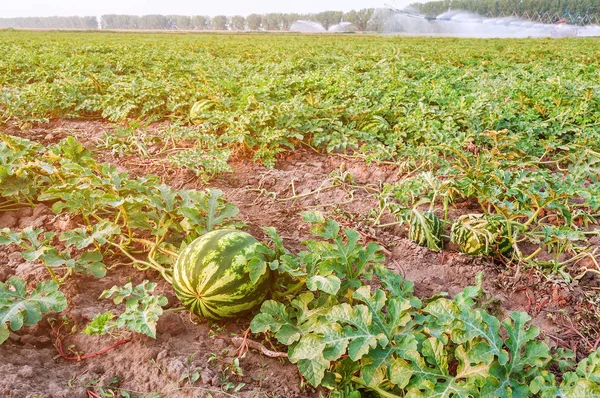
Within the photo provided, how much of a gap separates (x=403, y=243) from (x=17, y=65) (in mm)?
9331

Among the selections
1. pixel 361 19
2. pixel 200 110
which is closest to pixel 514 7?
pixel 361 19

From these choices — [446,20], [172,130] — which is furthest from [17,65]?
[446,20]

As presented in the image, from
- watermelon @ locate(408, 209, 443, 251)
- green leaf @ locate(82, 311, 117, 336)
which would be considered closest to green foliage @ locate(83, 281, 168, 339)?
green leaf @ locate(82, 311, 117, 336)

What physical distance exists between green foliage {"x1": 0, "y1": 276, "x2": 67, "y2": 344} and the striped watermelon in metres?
0.52

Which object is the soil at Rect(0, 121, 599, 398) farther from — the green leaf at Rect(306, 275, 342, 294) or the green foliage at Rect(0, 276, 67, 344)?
the green leaf at Rect(306, 275, 342, 294)

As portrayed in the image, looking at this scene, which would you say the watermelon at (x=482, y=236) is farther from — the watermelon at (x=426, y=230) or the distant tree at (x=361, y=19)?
the distant tree at (x=361, y=19)

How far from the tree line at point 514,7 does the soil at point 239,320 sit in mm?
113198

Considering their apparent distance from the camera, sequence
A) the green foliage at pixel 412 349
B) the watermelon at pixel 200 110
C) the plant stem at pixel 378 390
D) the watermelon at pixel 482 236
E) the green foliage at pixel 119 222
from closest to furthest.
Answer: the green foliage at pixel 412 349 → the plant stem at pixel 378 390 → the green foliage at pixel 119 222 → the watermelon at pixel 482 236 → the watermelon at pixel 200 110

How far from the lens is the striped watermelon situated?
6.50 feet

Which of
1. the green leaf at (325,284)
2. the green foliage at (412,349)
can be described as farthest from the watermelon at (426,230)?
the green leaf at (325,284)

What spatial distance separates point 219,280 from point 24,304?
824 mm

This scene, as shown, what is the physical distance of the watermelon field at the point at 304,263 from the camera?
1.67 meters

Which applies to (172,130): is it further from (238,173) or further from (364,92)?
(364,92)

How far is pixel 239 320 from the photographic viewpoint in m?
2.12
